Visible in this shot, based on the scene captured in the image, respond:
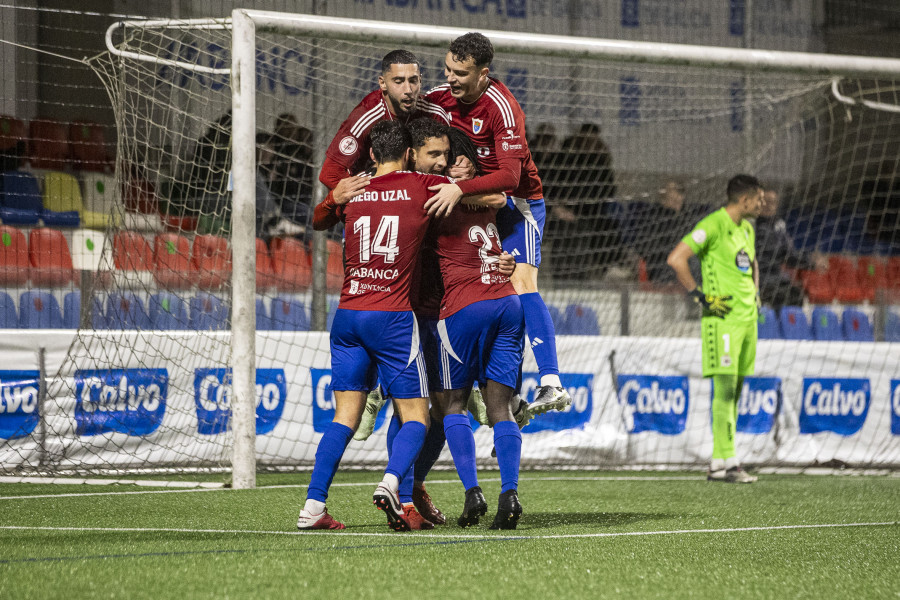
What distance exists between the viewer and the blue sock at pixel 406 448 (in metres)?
4.22

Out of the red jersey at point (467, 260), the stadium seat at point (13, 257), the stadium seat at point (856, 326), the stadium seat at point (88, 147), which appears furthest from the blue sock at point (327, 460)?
the stadium seat at point (856, 326)

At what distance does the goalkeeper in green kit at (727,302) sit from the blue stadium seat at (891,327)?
10.1 feet

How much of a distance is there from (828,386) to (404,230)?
5638mm

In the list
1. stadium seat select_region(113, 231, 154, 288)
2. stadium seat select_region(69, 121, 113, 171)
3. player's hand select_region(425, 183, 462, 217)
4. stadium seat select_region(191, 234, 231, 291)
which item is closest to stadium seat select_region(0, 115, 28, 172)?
stadium seat select_region(69, 121, 113, 171)

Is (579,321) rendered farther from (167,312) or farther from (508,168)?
(508,168)

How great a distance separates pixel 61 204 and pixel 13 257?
832 millimetres

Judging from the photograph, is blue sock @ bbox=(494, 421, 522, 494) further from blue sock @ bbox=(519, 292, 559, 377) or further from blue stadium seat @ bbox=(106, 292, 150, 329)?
blue stadium seat @ bbox=(106, 292, 150, 329)

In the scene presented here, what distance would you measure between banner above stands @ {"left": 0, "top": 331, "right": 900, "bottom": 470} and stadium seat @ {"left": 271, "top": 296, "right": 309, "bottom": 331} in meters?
0.46

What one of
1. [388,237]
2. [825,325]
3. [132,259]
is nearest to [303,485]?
[132,259]

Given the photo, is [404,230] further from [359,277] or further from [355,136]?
[355,136]

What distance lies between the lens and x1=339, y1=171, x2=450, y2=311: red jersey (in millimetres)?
4336

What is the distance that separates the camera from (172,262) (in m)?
8.04

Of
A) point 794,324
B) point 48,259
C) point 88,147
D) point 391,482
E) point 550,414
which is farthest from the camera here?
point 794,324

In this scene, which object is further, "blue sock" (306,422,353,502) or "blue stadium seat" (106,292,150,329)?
"blue stadium seat" (106,292,150,329)
